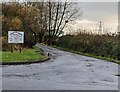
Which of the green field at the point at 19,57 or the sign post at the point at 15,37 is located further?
the sign post at the point at 15,37

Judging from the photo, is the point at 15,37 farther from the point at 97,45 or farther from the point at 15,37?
the point at 97,45

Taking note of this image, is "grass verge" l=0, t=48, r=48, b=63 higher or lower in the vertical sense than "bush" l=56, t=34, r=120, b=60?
lower

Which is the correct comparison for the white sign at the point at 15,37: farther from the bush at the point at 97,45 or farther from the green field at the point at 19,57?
Answer: the bush at the point at 97,45

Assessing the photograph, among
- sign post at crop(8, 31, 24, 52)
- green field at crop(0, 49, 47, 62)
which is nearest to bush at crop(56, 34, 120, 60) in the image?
green field at crop(0, 49, 47, 62)

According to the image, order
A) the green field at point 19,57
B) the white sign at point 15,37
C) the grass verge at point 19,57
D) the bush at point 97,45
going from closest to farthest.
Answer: the grass verge at point 19,57
the green field at point 19,57
the white sign at point 15,37
the bush at point 97,45

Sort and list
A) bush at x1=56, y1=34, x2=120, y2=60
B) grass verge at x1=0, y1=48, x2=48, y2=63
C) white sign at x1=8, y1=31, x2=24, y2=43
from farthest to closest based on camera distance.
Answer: bush at x1=56, y1=34, x2=120, y2=60
white sign at x1=8, y1=31, x2=24, y2=43
grass verge at x1=0, y1=48, x2=48, y2=63

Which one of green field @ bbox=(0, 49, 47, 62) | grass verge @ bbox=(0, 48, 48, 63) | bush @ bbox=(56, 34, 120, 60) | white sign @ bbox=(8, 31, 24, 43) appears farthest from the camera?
bush @ bbox=(56, 34, 120, 60)

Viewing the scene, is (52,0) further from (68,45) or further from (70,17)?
(68,45)

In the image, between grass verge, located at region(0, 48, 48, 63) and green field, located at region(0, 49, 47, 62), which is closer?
grass verge, located at region(0, 48, 48, 63)

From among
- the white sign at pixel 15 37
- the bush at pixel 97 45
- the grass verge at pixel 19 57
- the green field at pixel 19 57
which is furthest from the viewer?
the bush at pixel 97 45

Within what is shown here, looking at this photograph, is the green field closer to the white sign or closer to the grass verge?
the grass verge

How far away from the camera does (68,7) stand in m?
70.5

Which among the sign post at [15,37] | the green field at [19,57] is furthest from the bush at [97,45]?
the sign post at [15,37]

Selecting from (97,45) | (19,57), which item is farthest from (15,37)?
(97,45)
